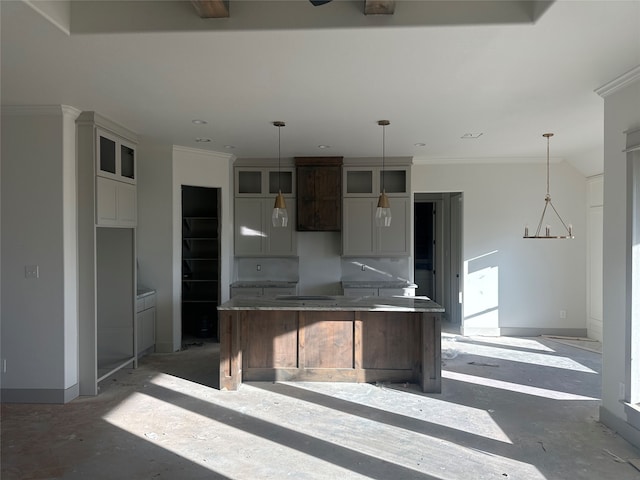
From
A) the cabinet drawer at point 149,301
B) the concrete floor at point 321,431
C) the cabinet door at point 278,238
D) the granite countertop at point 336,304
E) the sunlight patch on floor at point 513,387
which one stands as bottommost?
the sunlight patch on floor at point 513,387

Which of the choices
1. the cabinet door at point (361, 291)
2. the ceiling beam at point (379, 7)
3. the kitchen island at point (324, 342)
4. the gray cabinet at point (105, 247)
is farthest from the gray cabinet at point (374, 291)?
the ceiling beam at point (379, 7)

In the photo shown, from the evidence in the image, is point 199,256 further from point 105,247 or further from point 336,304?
point 336,304

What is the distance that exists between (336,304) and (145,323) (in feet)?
8.55

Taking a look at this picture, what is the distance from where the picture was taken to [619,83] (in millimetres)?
3209

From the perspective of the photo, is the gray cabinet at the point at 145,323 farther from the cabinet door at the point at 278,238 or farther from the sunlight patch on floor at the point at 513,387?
the sunlight patch on floor at the point at 513,387

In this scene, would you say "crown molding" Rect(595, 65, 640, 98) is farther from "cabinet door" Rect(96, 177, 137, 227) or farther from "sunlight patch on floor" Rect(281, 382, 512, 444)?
"cabinet door" Rect(96, 177, 137, 227)

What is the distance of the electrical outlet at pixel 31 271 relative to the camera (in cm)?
385

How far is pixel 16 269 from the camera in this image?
3863 millimetres

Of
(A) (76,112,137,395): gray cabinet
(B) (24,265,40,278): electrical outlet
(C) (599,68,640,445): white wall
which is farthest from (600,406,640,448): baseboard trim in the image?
(B) (24,265,40,278): electrical outlet

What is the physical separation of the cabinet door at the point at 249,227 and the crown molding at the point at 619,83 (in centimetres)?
451

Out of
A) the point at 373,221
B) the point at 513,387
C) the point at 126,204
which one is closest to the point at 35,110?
the point at 126,204

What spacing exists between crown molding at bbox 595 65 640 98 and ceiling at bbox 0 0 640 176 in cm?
6

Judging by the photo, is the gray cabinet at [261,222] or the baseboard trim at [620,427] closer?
the baseboard trim at [620,427]

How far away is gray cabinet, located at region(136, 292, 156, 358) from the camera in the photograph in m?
5.11
